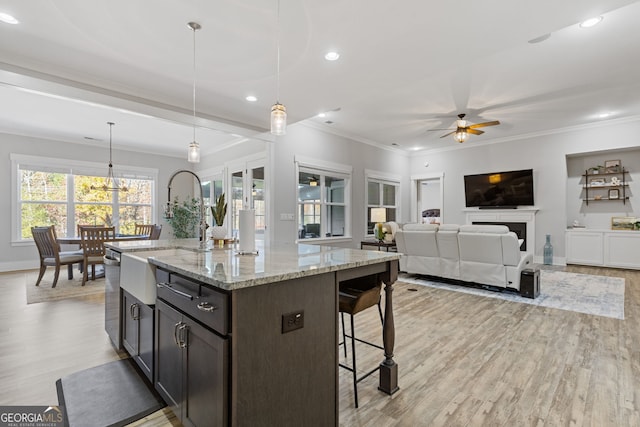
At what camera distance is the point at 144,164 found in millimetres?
7840

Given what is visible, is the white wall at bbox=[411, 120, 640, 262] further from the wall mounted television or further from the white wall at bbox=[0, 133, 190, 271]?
→ the white wall at bbox=[0, 133, 190, 271]

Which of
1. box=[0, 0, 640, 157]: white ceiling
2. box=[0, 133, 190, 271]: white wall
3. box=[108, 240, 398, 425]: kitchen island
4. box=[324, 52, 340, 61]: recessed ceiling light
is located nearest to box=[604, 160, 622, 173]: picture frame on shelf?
box=[0, 0, 640, 157]: white ceiling

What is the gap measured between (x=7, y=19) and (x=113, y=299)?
2405mm

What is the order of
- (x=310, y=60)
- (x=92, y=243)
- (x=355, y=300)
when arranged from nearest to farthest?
(x=355, y=300)
(x=310, y=60)
(x=92, y=243)

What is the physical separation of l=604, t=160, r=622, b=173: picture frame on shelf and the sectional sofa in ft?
12.5

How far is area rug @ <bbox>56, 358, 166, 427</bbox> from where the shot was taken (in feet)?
5.82

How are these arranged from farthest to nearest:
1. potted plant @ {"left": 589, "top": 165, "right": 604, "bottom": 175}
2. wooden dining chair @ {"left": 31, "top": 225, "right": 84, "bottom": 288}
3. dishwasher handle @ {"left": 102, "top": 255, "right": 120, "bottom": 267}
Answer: potted plant @ {"left": 589, "top": 165, "right": 604, "bottom": 175}
wooden dining chair @ {"left": 31, "top": 225, "right": 84, "bottom": 288}
dishwasher handle @ {"left": 102, "top": 255, "right": 120, "bottom": 267}

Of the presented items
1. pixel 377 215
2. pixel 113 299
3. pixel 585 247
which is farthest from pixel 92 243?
pixel 585 247

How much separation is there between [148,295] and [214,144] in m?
5.98

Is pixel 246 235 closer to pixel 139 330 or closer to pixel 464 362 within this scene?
pixel 139 330

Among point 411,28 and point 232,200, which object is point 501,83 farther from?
point 232,200

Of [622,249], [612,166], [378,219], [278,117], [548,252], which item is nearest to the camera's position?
[278,117]

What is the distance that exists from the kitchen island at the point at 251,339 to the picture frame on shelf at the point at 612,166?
300 inches

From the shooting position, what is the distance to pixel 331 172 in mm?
6625
